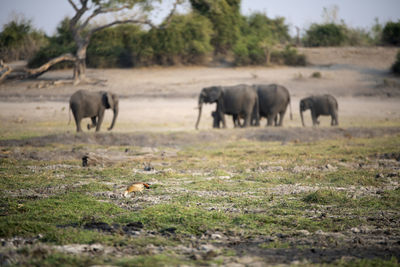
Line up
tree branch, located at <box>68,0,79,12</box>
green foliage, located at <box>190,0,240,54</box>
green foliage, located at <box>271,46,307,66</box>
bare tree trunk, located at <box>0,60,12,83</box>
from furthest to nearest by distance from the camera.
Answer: green foliage, located at <box>190,0,240,54</box>, green foliage, located at <box>271,46,307,66</box>, tree branch, located at <box>68,0,79,12</box>, bare tree trunk, located at <box>0,60,12,83</box>

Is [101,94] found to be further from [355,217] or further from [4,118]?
[355,217]

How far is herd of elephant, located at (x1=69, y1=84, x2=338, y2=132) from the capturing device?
63.1 feet

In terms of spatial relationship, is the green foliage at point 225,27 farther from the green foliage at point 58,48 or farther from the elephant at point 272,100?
the elephant at point 272,100

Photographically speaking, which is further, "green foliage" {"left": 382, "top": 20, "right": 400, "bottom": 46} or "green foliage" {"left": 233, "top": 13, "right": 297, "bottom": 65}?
"green foliage" {"left": 382, "top": 20, "right": 400, "bottom": 46}

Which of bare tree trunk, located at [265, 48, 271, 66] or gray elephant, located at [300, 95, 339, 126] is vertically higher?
bare tree trunk, located at [265, 48, 271, 66]

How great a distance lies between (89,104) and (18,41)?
7577 mm

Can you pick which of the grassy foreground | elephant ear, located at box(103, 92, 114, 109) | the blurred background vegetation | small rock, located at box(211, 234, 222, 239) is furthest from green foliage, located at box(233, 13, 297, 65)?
small rock, located at box(211, 234, 222, 239)

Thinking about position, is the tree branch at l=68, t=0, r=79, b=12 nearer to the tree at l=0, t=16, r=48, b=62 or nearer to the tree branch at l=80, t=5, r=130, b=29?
the tree branch at l=80, t=5, r=130, b=29

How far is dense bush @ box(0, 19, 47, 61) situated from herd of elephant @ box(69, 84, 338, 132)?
4750mm

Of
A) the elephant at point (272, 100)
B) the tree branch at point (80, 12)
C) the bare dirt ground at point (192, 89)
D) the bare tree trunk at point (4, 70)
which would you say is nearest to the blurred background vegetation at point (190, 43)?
the bare dirt ground at point (192, 89)

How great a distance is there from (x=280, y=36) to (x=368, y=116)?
22.1 meters

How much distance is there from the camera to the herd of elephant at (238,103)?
19.2 meters

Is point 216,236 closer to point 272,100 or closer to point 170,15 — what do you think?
point 272,100

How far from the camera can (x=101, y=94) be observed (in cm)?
1970
